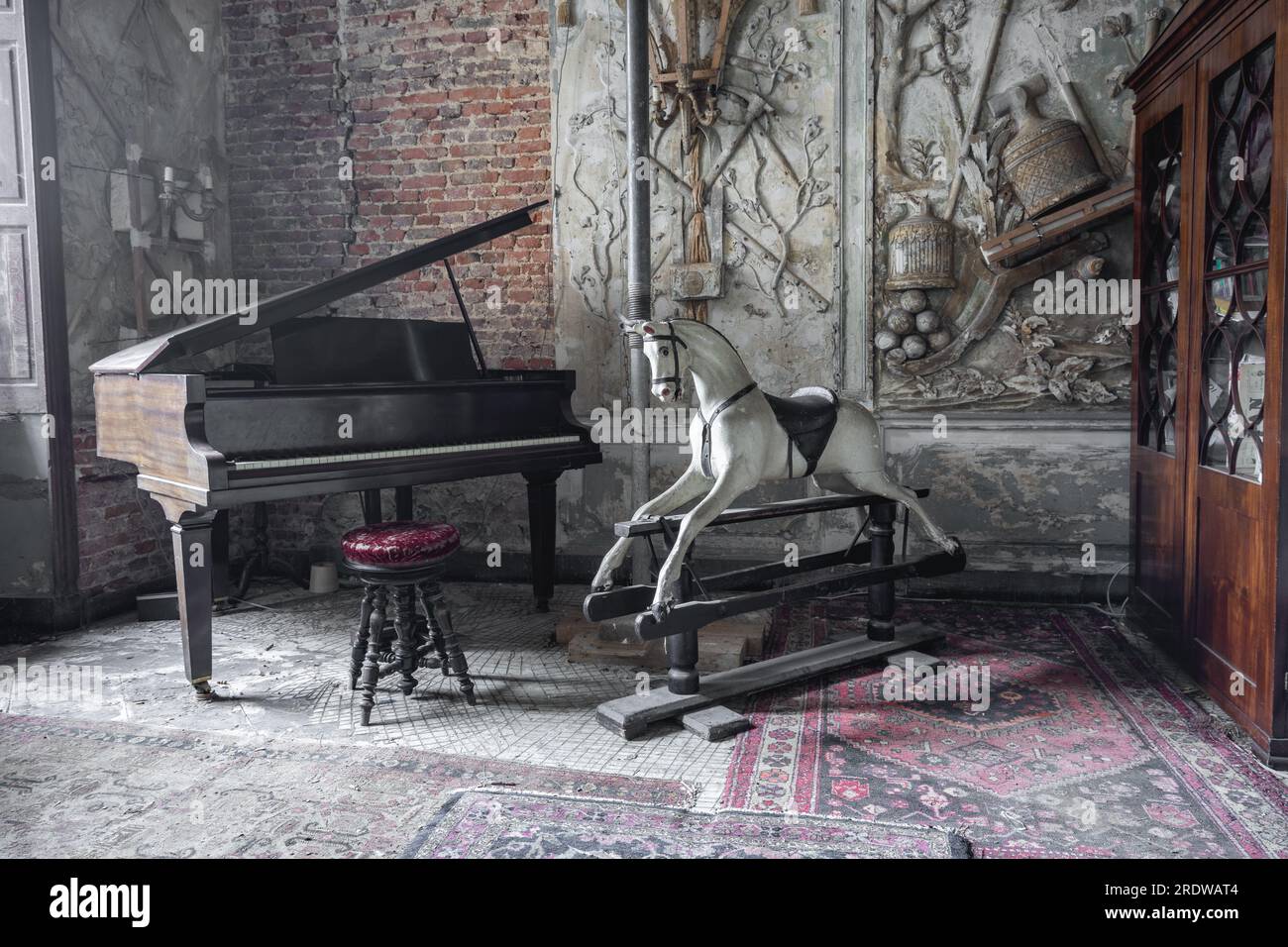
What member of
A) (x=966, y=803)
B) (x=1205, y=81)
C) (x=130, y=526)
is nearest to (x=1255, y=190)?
(x=1205, y=81)

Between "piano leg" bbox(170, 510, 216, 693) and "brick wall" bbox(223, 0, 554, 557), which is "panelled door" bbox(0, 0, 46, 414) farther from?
"piano leg" bbox(170, 510, 216, 693)

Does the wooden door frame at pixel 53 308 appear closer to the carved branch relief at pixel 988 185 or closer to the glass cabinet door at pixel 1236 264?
the carved branch relief at pixel 988 185

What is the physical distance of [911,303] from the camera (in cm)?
512

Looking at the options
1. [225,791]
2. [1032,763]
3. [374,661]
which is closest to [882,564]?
[1032,763]

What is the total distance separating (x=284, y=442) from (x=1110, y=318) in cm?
431

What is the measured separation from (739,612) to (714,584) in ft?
0.55

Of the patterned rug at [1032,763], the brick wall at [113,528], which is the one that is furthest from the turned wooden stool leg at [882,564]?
→ the brick wall at [113,528]

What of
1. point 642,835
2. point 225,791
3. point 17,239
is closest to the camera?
point 642,835

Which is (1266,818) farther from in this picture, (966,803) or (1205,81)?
(1205,81)

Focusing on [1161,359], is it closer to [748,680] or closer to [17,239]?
[748,680]

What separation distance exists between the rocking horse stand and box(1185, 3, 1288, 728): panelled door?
1.05 metres

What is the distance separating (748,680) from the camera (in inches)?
145

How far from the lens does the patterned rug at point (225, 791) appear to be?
2553mm

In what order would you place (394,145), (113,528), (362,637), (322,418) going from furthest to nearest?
1. (394,145)
2. (113,528)
3. (322,418)
4. (362,637)
